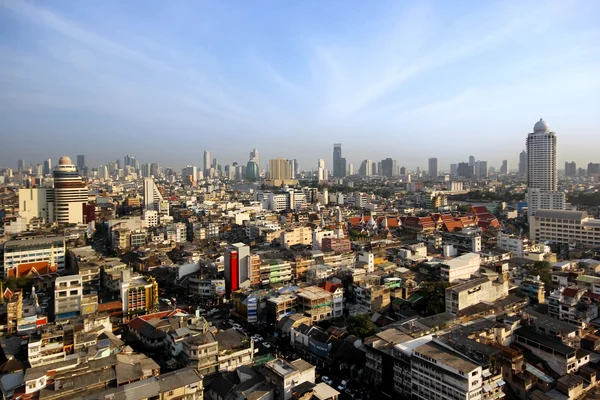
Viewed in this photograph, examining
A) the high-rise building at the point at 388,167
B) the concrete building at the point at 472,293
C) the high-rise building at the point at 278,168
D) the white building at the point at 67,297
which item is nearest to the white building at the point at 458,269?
the concrete building at the point at 472,293

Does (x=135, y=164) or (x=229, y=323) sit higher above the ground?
(x=135, y=164)

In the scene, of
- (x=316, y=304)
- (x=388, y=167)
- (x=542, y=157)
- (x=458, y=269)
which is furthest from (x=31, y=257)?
(x=388, y=167)

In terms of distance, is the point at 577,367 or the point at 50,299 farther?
the point at 50,299

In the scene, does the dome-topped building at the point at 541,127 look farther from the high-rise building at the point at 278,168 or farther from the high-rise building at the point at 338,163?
the high-rise building at the point at 338,163

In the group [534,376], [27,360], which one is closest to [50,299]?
[27,360]

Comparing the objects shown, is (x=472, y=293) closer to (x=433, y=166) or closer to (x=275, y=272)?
(x=275, y=272)

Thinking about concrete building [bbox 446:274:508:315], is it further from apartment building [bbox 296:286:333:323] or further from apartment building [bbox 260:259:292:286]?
apartment building [bbox 260:259:292:286]

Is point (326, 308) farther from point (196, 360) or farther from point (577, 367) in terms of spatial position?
point (577, 367)
